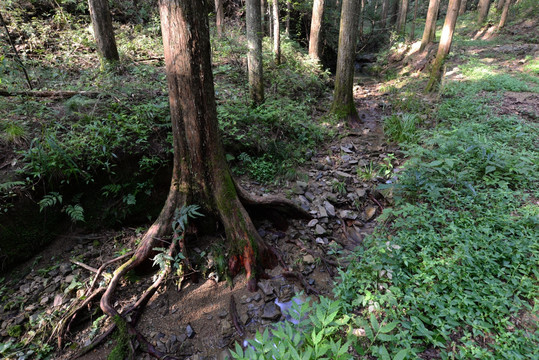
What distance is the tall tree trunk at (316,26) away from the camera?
11.2m

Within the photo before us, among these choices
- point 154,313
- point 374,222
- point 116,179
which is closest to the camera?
point 154,313

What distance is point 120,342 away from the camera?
3.14 metres

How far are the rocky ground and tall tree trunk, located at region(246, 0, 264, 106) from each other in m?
3.28

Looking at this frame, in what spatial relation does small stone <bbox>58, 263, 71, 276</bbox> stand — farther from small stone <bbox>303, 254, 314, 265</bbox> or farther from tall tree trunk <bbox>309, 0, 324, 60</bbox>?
tall tree trunk <bbox>309, 0, 324, 60</bbox>

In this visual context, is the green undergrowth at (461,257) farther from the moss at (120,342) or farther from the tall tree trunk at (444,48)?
the tall tree trunk at (444,48)

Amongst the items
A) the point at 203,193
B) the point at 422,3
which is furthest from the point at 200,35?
the point at 422,3

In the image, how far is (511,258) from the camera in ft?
8.98

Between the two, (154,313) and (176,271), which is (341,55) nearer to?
(176,271)

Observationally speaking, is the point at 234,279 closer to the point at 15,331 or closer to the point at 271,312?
the point at 271,312

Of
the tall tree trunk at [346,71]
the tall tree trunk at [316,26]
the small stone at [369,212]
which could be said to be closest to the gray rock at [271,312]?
the small stone at [369,212]

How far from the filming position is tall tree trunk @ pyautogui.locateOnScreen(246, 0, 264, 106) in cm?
661

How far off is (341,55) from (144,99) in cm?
586

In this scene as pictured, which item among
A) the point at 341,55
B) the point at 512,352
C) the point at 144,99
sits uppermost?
the point at 341,55

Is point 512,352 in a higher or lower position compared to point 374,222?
higher
